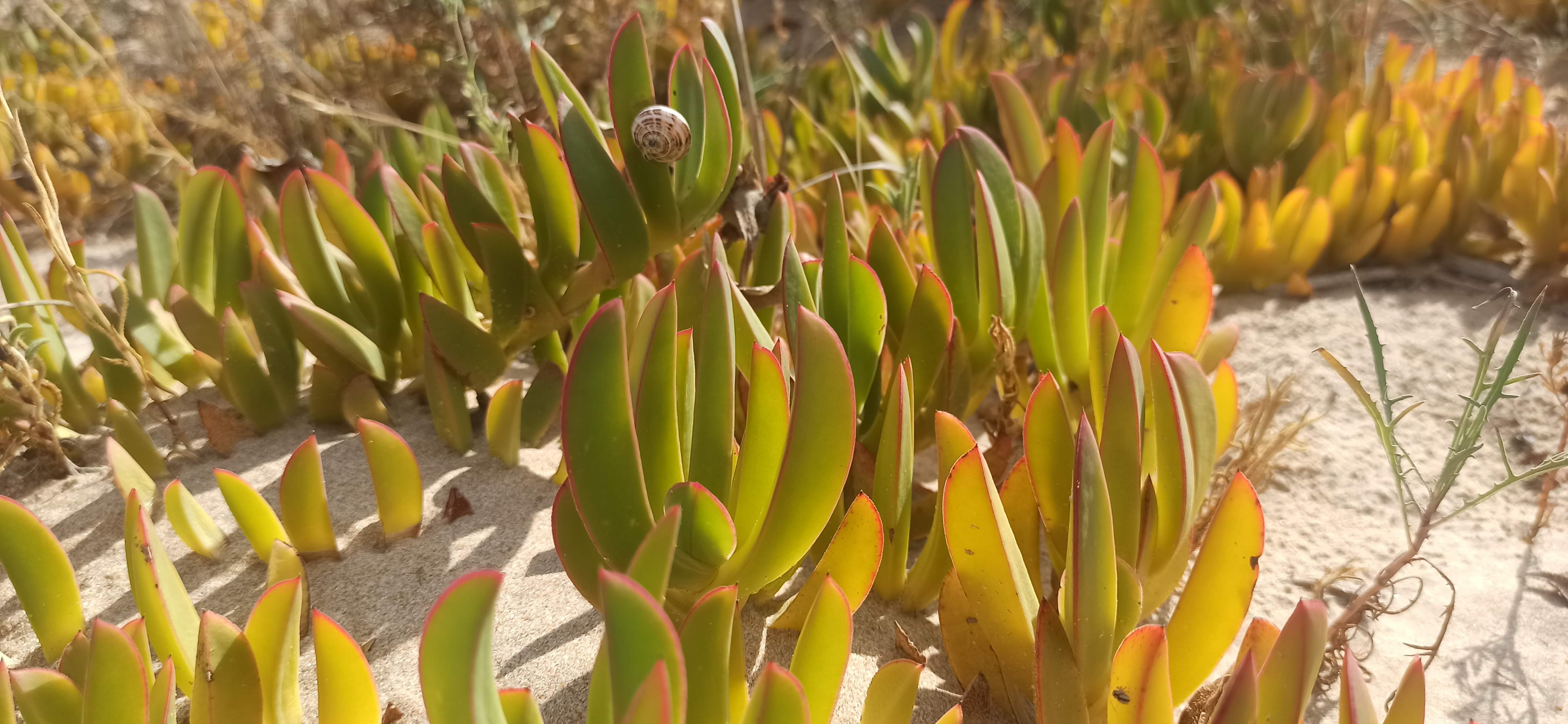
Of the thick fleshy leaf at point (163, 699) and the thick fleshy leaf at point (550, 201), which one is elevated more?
the thick fleshy leaf at point (550, 201)

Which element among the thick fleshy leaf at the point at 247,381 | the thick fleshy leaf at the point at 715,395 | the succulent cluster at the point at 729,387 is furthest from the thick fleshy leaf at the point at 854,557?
the thick fleshy leaf at the point at 247,381

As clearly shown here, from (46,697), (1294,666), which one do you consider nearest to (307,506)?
(46,697)

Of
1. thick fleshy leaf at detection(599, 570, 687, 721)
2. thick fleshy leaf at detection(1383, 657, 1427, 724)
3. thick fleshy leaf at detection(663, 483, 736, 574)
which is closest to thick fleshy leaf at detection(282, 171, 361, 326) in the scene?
thick fleshy leaf at detection(663, 483, 736, 574)

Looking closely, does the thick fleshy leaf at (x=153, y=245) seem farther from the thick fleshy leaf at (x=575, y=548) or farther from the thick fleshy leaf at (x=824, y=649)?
the thick fleshy leaf at (x=824, y=649)

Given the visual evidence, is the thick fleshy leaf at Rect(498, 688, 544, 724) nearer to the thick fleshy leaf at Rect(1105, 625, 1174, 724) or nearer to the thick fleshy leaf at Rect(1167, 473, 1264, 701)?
the thick fleshy leaf at Rect(1105, 625, 1174, 724)

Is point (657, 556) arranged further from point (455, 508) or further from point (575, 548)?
point (455, 508)

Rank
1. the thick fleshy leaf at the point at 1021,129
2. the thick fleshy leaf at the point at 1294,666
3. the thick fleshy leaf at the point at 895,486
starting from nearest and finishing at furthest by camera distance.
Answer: the thick fleshy leaf at the point at 1294,666, the thick fleshy leaf at the point at 895,486, the thick fleshy leaf at the point at 1021,129
